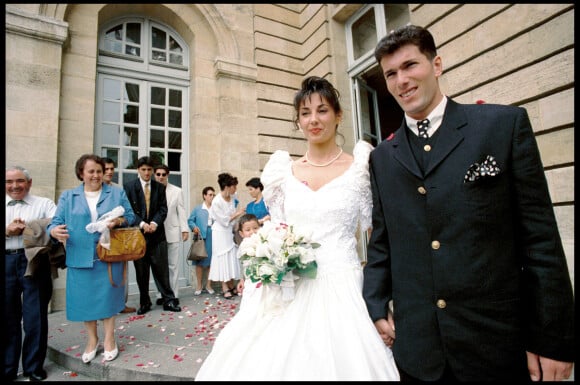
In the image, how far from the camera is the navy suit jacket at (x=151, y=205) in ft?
16.5

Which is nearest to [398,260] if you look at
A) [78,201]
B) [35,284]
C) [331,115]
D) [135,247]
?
[331,115]

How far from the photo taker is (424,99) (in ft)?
4.72

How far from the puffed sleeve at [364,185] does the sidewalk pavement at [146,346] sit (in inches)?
86.6

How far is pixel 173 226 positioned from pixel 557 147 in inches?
222

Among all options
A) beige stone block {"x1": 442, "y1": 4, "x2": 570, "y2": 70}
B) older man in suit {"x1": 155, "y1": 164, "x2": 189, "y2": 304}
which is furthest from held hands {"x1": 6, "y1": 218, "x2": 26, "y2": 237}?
beige stone block {"x1": 442, "y1": 4, "x2": 570, "y2": 70}

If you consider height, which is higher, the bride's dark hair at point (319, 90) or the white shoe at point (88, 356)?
the bride's dark hair at point (319, 90)

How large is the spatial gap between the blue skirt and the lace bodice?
8.17 feet

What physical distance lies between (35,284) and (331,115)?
3.51 m

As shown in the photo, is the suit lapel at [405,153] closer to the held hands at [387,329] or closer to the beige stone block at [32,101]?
the held hands at [387,329]

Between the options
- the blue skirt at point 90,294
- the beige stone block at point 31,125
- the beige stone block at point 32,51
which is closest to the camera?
the blue skirt at point 90,294

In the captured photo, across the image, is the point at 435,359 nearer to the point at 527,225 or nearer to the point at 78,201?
the point at 527,225

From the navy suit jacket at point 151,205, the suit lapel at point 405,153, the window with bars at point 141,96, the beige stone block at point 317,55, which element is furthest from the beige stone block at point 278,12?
the suit lapel at point 405,153

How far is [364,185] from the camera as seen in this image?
198cm

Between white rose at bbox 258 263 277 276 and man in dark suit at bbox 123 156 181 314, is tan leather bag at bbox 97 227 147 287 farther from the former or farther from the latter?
white rose at bbox 258 263 277 276
